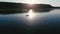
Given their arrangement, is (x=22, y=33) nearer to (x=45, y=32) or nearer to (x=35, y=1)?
(x=45, y=32)

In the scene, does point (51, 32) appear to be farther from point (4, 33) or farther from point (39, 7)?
point (39, 7)

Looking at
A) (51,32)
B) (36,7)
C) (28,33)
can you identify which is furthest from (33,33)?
(36,7)

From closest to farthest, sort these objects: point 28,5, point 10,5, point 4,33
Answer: point 4,33 < point 10,5 < point 28,5

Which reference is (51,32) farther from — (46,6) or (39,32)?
(46,6)

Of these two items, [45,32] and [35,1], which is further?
[35,1]

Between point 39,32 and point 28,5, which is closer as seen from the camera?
point 39,32

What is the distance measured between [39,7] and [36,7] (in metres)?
1.82

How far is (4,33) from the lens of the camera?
17.3 metres

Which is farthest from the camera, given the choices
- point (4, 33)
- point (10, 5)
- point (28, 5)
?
point (28, 5)

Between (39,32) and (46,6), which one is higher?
(46,6)

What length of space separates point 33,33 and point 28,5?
5795cm

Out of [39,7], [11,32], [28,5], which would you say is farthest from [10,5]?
[11,32]

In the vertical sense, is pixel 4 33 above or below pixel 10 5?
→ below

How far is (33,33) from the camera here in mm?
17531
